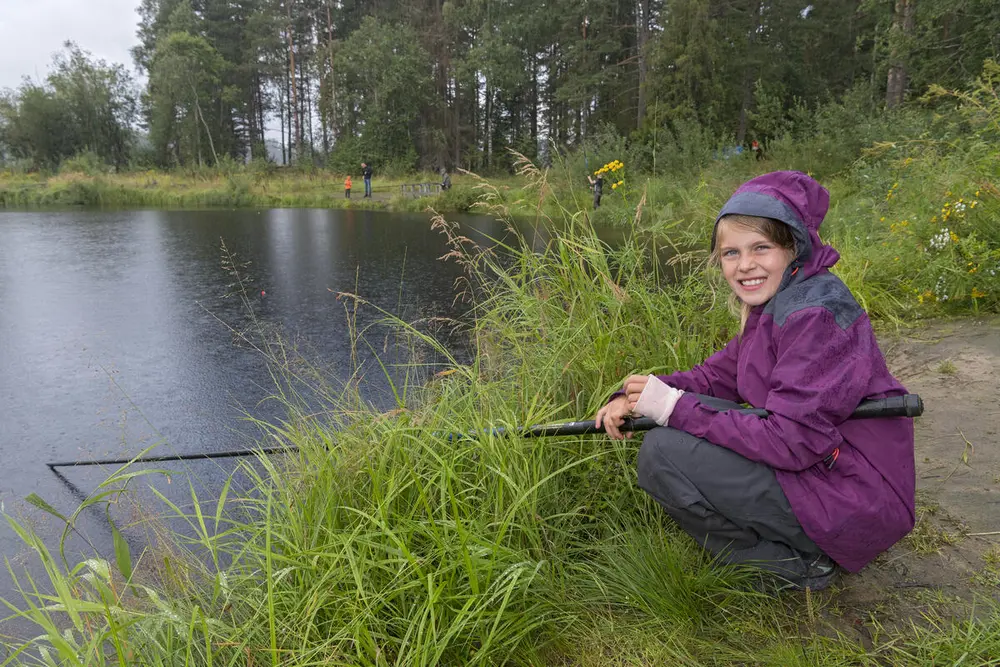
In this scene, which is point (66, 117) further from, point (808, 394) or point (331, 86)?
point (808, 394)

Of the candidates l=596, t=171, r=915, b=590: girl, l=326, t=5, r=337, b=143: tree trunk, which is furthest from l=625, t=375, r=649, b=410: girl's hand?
l=326, t=5, r=337, b=143: tree trunk

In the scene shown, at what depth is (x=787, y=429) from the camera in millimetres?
1573

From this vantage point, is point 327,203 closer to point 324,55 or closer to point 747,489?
point 324,55

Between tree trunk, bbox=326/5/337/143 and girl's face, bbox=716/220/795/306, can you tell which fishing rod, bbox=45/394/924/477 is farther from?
tree trunk, bbox=326/5/337/143

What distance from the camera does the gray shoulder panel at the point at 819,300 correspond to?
1.62 meters

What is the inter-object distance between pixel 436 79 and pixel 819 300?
1477 inches

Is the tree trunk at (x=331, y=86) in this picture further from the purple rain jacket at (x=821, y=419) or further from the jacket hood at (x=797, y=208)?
the purple rain jacket at (x=821, y=419)

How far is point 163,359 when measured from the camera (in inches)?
210

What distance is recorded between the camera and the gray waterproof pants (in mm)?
1696

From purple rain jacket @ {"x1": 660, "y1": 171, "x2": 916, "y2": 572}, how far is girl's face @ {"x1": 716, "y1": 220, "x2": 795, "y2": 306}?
0.24 ft

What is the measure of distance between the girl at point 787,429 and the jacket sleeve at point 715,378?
0.16m

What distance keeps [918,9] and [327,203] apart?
59.9ft

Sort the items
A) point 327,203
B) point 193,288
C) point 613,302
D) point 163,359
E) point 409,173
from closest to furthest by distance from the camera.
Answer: point 613,302, point 163,359, point 193,288, point 327,203, point 409,173

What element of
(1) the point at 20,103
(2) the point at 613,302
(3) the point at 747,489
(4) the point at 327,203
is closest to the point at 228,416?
(2) the point at 613,302
